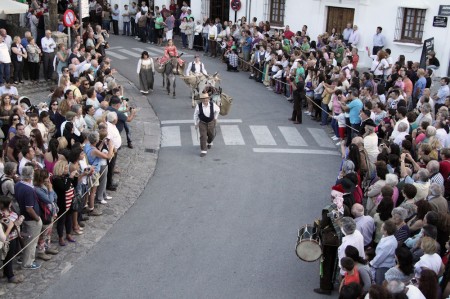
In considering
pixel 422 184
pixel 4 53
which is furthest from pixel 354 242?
pixel 4 53

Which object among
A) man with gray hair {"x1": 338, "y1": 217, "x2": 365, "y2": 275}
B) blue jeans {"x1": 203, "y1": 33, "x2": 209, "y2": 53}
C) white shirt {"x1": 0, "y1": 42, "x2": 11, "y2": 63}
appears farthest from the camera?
blue jeans {"x1": 203, "y1": 33, "x2": 209, "y2": 53}

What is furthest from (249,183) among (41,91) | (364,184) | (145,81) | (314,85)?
(41,91)

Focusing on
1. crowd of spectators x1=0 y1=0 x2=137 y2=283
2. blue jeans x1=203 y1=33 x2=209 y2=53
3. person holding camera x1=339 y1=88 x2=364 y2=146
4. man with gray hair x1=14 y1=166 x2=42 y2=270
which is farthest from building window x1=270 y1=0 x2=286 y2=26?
man with gray hair x1=14 y1=166 x2=42 y2=270

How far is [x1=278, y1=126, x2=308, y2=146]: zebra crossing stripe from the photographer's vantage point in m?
16.2

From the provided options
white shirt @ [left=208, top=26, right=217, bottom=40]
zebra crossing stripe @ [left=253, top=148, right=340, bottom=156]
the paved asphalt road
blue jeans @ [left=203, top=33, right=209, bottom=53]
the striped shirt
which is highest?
white shirt @ [left=208, top=26, right=217, bottom=40]

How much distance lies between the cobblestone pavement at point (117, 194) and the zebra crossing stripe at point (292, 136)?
3.56 m

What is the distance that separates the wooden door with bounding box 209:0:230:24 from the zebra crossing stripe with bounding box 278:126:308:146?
51.8ft

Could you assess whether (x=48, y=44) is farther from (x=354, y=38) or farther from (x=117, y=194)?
(x=354, y=38)

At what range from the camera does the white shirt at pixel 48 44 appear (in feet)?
65.1

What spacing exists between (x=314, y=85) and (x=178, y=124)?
437cm

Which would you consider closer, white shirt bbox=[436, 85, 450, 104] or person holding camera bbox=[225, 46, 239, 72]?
white shirt bbox=[436, 85, 450, 104]

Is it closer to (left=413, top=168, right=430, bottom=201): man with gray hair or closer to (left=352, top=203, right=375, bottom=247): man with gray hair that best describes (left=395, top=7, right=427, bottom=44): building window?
(left=413, top=168, right=430, bottom=201): man with gray hair

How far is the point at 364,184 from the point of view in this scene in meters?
12.1

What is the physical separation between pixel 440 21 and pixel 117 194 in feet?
50.4
